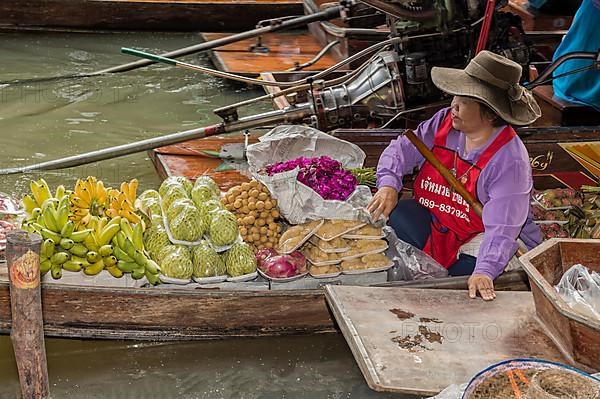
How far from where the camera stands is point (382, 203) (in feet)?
13.5

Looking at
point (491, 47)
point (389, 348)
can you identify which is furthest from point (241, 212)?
point (491, 47)

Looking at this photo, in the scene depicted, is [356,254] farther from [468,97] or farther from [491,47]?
[491,47]

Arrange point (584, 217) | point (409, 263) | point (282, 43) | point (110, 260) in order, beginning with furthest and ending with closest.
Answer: point (282, 43) → point (584, 217) → point (409, 263) → point (110, 260)

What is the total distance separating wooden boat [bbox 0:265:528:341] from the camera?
383 centimetres

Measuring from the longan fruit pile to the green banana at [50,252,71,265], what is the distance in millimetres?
829

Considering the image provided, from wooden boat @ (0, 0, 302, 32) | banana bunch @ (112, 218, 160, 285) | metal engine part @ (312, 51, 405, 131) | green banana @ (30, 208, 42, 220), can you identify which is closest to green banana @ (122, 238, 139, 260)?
banana bunch @ (112, 218, 160, 285)

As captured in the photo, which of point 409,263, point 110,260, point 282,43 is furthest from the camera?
point 282,43

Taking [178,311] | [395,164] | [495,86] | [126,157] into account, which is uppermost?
[495,86]

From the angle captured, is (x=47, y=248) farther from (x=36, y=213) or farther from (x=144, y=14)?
(x=144, y=14)

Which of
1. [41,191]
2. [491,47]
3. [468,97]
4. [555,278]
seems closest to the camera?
[555,278]

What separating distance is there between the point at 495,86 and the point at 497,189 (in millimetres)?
441

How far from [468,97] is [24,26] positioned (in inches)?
271

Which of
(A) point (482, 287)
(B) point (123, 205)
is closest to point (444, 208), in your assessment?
(A) point (482, 287)

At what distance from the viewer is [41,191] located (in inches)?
158
